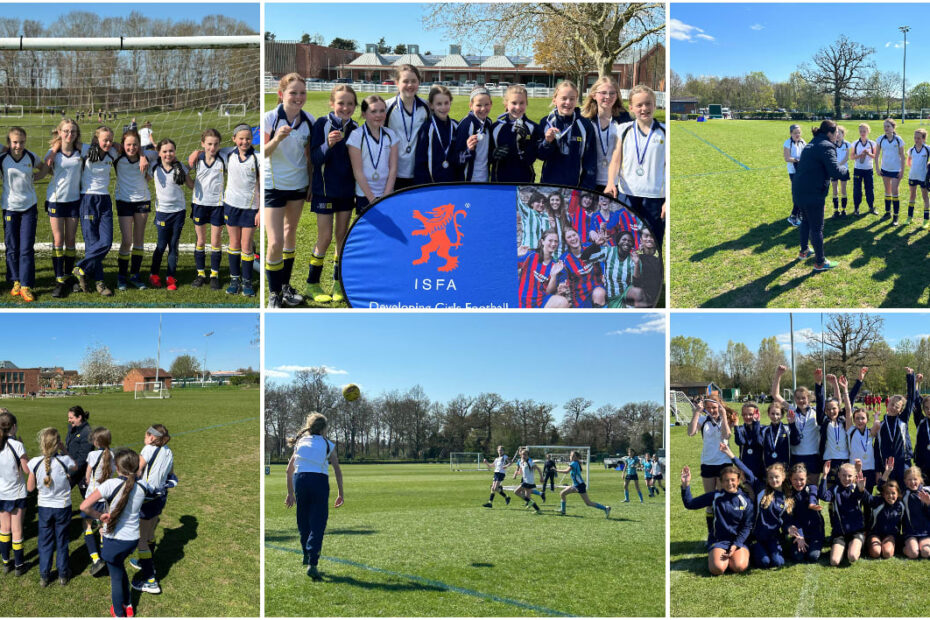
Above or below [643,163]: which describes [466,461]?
below

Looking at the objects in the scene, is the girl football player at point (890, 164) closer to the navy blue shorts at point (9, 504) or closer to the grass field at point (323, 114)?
the grass field at point (323, 114)

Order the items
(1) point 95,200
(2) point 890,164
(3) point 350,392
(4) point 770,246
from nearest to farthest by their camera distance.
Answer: (1) point 95,200
(3) point 350,392
(4) point 770,246
(2) point 890,164

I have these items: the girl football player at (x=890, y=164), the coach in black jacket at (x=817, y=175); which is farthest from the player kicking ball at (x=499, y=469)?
the girl football player at (x=890, y=164)

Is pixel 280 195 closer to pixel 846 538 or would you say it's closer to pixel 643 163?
pixel 643 163

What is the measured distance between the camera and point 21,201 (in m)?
6.38

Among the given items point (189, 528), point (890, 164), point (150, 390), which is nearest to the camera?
point (189, 528)

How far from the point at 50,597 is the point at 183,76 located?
19.8 feet

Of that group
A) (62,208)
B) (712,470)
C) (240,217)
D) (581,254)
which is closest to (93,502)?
(240,217)

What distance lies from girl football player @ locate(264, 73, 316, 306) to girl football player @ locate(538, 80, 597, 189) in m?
1.99

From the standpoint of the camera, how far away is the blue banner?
5738 millimetres

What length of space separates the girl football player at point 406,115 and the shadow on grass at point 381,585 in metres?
3.29

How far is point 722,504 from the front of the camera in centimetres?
568

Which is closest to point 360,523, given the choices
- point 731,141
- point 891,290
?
point 891,290

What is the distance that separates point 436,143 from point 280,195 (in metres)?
1.39
